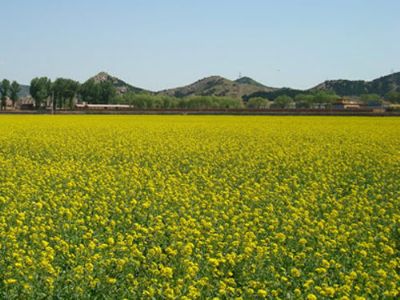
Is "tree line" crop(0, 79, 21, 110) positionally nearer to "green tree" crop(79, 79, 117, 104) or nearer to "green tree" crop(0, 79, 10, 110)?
"green tree" crop(0, 79, 10, 110)

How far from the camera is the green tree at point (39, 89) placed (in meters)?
125

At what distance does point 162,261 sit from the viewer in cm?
668

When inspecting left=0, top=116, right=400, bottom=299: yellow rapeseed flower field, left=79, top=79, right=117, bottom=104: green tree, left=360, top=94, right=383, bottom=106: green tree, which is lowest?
left=0, top=116, right=400, bottom=299: yellow rapeseed flower field

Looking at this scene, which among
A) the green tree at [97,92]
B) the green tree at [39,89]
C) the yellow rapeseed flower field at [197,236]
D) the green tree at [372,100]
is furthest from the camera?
the green tree at [372,100]

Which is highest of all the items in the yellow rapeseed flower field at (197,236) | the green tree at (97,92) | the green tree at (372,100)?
the green tree at (97,92)

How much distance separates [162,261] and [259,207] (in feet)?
11.3

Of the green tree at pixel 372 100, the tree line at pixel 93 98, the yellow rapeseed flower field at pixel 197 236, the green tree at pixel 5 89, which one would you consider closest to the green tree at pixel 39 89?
the tree line at pixel 93 98

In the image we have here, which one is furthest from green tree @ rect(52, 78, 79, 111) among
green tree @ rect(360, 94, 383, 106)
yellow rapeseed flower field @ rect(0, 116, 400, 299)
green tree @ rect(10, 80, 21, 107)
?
yellow rapeseed flower field @ rect(0, 116, 400, 299)

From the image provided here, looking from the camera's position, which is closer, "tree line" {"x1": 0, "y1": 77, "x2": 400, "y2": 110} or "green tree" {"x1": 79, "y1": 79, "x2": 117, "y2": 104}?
"tree line" {"x1": 0, "y1": 77, "x2": 400, "y2": 110}

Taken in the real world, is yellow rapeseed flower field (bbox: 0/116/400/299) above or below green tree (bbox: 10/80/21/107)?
below

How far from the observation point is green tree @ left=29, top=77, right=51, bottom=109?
125 m

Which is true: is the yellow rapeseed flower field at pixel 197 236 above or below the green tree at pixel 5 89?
below

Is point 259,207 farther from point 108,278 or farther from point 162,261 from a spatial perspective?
point 108,278

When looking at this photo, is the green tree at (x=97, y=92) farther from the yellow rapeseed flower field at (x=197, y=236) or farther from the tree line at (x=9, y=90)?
the yellow rapeseed flower field at (x=197, y=236)
